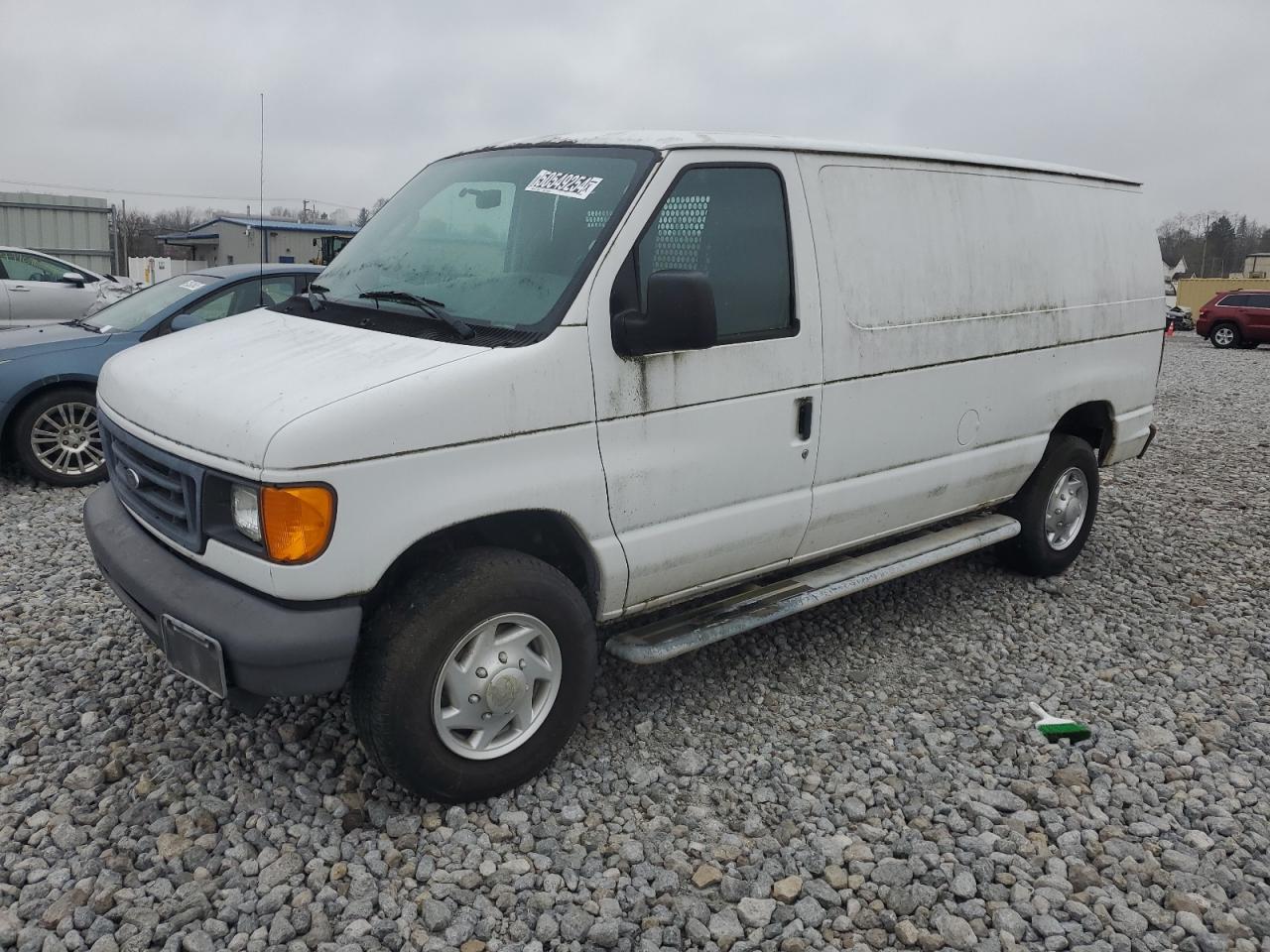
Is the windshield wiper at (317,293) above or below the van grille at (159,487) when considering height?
above

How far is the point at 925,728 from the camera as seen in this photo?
3949mm

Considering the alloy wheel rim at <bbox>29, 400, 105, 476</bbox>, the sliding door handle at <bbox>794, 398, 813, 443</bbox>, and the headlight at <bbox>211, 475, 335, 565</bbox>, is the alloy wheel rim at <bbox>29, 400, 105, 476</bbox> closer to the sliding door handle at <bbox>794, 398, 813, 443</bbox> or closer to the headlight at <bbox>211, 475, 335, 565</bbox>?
the headlight at <bbox>211, 475, 335, 565</bbox>

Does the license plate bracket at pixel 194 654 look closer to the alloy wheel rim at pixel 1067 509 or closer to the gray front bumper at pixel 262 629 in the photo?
the gray front bumper at pixel 262 629

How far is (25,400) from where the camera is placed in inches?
267

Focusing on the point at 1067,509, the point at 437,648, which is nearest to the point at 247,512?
the point at 437,648

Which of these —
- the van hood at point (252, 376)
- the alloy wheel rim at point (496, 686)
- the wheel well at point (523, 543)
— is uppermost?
the van hood at point (252, 376)

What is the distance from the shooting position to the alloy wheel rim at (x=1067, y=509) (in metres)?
5.50

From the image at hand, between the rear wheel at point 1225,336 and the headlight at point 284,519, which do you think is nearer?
the headlight at point 284,519

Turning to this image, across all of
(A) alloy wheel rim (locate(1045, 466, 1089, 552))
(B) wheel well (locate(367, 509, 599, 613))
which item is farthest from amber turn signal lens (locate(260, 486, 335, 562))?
(A) alloy wheel rim (locate(1045, 466, 1089, 552))

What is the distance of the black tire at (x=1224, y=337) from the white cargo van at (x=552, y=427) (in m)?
26.3

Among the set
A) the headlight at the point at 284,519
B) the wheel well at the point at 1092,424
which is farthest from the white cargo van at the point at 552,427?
the wheel well at the point at 1092,424

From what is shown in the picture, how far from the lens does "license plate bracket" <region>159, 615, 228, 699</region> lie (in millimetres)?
2838

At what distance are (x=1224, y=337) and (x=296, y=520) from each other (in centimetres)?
3005

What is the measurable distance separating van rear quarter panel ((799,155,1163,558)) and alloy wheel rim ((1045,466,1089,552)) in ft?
1.22
